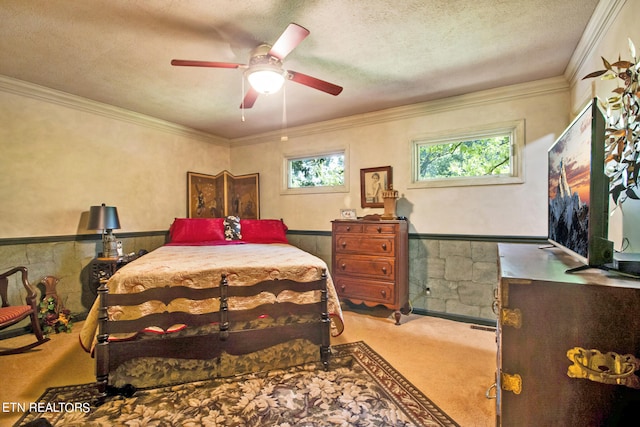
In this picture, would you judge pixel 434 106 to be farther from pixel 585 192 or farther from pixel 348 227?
pixel 585 192

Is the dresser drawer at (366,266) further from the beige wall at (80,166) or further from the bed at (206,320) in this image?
the beige wall at (80,166)

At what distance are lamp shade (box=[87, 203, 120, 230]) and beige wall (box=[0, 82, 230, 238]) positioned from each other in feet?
1.04

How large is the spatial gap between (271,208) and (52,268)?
2815 millimetres

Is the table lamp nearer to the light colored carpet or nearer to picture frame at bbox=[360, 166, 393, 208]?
the light colored carpet

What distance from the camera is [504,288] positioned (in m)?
1.00

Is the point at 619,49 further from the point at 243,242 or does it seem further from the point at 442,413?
the point at 243,242

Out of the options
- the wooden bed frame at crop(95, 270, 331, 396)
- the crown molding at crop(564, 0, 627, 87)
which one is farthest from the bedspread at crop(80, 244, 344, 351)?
the crown molding at crop(564, 0, 627, 87)

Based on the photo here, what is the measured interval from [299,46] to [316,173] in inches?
89.4

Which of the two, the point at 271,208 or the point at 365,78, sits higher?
the point at 365,78

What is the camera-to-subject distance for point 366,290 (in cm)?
338

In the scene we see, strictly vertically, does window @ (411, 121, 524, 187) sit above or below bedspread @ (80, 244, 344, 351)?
above

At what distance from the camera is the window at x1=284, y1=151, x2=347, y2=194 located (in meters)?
4.28

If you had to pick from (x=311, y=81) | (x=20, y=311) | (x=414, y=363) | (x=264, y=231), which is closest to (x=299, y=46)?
(x=311, y=81)

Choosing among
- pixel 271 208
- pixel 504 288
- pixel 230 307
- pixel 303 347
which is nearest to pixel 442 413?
pixel 303 347
